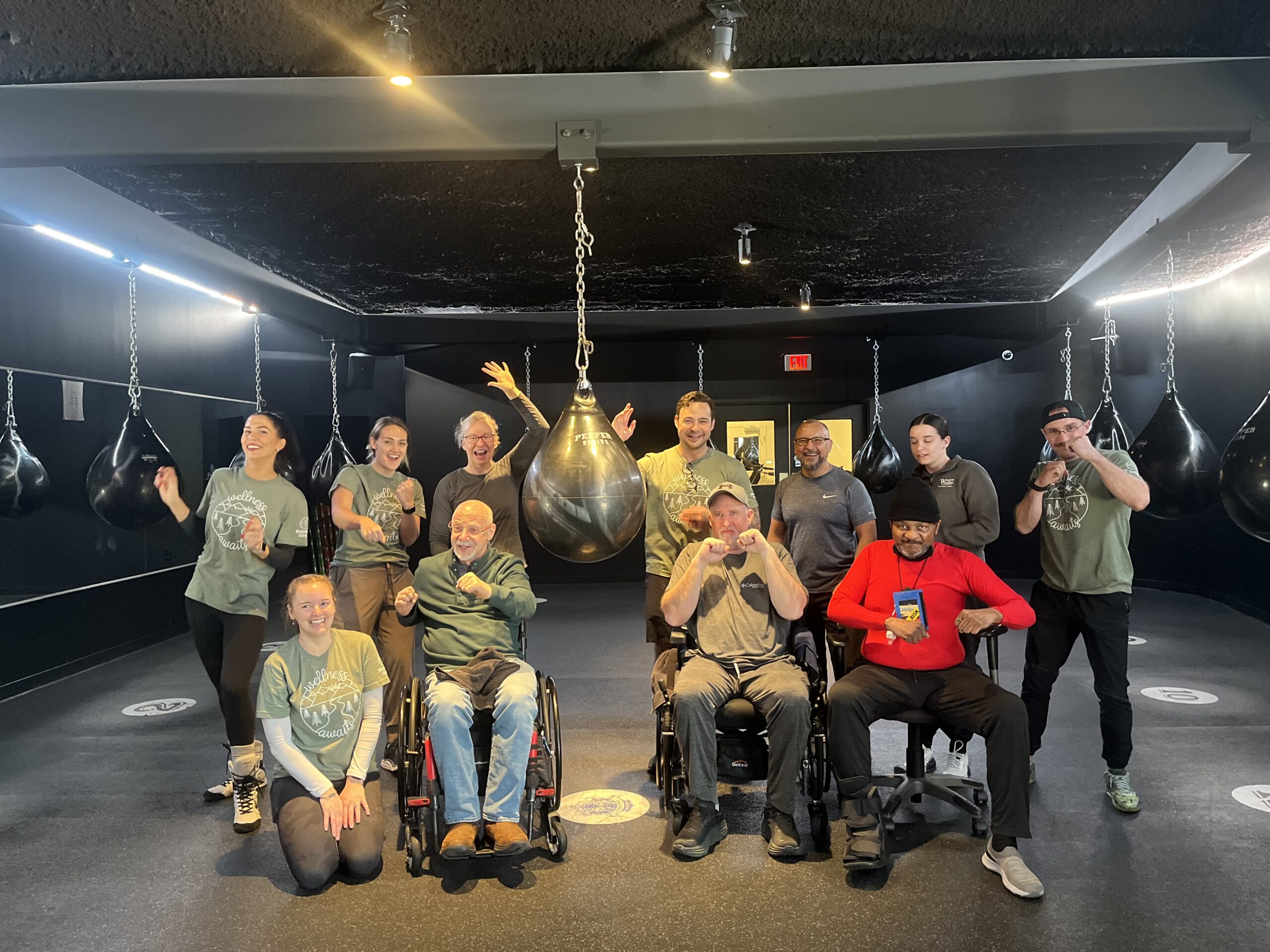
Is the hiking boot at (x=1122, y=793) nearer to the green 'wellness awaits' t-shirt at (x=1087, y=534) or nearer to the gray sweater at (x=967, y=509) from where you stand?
the green 'wellness awaits' t-shirt at (x=1087, y=534)

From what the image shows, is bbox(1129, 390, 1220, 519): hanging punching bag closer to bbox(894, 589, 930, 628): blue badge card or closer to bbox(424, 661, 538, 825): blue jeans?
bbox(894, 589, 930, 628): blue badge card

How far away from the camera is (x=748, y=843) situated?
3084 millimetres

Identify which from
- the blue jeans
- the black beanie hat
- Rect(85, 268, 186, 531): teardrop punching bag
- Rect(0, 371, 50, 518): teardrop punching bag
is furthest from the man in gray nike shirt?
Rect(0, 371, 50, 518): teardrop punching bag

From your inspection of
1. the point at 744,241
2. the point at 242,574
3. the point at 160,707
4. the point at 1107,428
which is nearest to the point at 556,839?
the point at 242,574

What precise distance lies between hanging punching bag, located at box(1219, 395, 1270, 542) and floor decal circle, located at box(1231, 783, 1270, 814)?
100 cm

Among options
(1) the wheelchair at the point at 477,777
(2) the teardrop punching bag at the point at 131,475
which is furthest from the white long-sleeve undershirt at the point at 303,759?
(2) the teardrop punching bag at the point at 131,475

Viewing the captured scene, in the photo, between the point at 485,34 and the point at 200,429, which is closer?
the point at 485,34

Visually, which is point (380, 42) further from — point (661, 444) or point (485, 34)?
point (661, 444)

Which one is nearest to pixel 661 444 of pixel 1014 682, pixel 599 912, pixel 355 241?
pixel 1014 682

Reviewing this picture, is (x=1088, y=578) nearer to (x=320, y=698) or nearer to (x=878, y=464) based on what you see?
(x=320, y=698)

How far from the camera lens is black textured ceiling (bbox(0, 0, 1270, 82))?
2195 mm

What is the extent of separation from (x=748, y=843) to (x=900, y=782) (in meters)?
0.68

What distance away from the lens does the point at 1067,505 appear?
3.44 metres

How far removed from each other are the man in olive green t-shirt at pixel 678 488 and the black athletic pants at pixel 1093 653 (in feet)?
3.98
